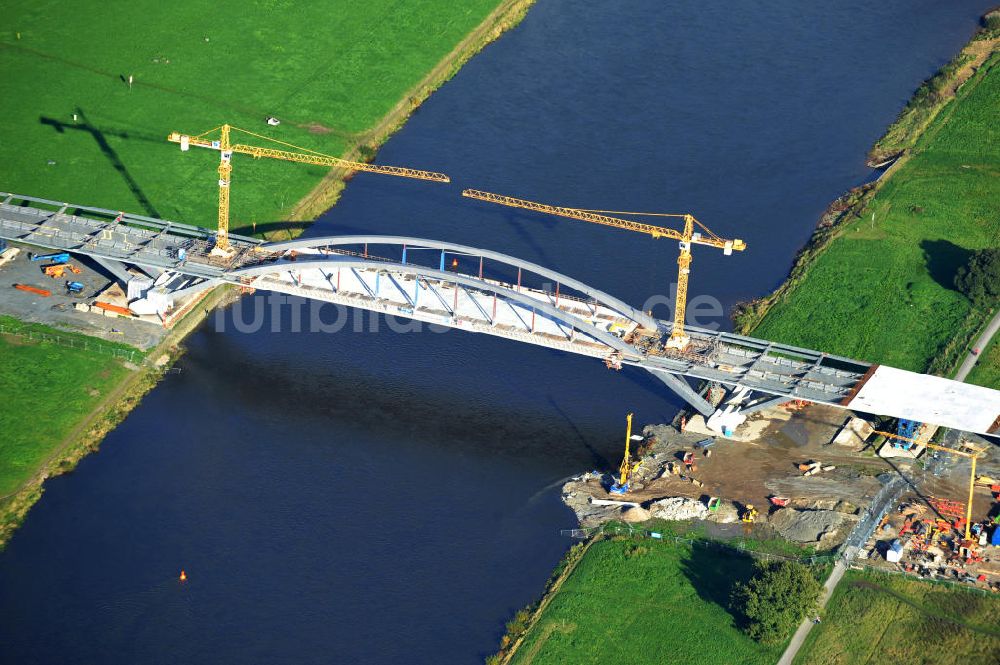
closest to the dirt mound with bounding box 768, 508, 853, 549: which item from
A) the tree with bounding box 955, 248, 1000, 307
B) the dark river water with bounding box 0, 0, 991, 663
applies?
the dark river water with bounding box 0, 0, 991, 663

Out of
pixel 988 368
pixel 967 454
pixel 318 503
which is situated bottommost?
pixel 318 503

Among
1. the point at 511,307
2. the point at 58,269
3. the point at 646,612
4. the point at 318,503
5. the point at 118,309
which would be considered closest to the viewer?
the point at 646,612

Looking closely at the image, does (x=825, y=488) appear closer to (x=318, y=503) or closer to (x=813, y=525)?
(x=813, y=525)

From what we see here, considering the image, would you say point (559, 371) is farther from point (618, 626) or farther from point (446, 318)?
point (618, 626)

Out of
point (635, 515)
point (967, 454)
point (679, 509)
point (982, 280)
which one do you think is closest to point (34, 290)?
point (635, 515)

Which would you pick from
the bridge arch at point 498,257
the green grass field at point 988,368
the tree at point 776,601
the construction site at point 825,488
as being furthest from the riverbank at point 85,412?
the green grass field at point 988,368

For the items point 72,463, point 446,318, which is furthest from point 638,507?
point 72,463

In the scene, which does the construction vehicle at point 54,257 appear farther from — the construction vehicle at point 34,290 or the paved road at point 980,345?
the paved road at point 980,345
